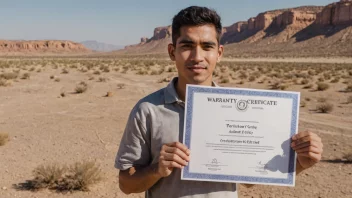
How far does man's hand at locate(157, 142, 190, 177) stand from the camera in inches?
74.8

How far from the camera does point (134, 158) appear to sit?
6.74 ft

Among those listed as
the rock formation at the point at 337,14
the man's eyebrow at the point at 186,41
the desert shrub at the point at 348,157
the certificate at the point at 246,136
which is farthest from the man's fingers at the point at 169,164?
the rock formation at the point at 337,14

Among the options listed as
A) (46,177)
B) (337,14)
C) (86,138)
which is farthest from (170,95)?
(337,14)

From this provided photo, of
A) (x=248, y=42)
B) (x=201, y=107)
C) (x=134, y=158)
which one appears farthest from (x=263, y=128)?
(x=248, y=42)

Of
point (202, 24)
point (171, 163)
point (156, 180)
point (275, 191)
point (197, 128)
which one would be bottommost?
point (275, 191)

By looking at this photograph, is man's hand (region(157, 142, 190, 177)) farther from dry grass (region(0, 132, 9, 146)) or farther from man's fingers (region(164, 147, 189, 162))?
dry grass (region(0, 132, 9, 146))

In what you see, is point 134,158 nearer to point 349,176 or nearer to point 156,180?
point 156,180

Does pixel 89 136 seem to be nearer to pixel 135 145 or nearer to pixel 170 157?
pixel 135 145

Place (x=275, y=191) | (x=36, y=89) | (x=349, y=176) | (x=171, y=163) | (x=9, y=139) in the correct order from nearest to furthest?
(x=171, y=163)
(x=275, y=191)
(x=349, y=176)
(x=9, y=139)
(x=36, y=89)

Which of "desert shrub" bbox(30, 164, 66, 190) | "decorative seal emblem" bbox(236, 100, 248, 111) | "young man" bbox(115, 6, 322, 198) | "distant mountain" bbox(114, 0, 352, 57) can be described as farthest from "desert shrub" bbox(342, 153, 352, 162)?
"distant mountain" bbox(114, 0, 352, 57)

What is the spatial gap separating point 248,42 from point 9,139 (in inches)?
5309

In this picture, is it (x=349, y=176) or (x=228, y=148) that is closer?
(x=228, y=148)

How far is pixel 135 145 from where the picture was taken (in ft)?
6.69

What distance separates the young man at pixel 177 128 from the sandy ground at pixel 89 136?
3.94 meters
